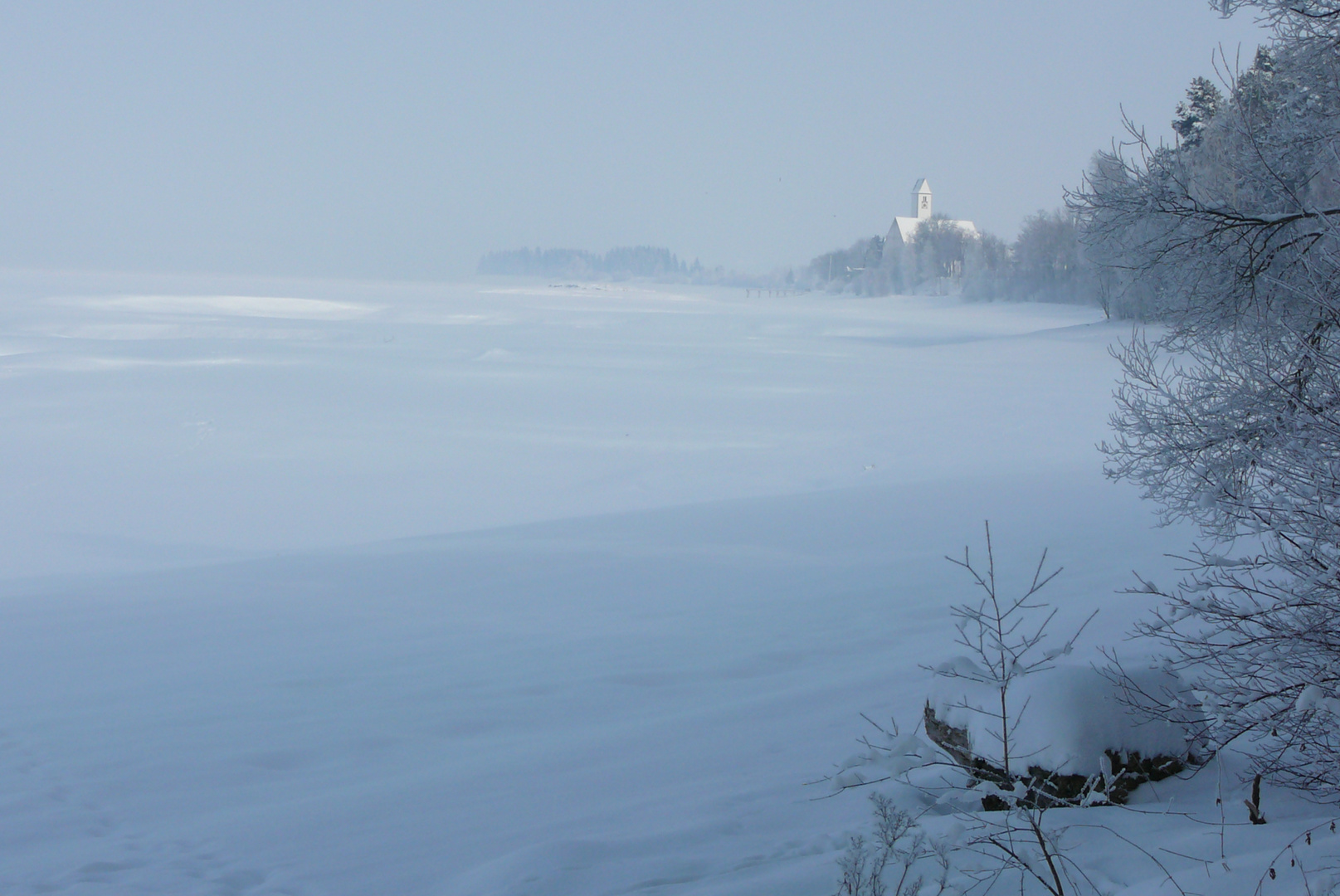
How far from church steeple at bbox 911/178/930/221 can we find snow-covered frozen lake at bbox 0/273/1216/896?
11774 centimetres

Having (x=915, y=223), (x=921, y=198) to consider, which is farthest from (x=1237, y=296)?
(x=921, y=198)

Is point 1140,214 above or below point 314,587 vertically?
above

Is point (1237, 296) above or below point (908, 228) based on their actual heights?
below

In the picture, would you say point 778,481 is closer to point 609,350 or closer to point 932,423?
point 932,423

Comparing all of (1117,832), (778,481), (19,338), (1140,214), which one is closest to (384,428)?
(778,481)

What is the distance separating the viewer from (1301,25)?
6539 millimetres

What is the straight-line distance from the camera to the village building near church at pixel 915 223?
337 ft

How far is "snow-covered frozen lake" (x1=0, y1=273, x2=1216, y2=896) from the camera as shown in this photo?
4812 millimetres

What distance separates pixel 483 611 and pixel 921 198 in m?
137

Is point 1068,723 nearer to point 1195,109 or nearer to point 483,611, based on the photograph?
point 483,611

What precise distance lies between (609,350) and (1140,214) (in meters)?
29.8

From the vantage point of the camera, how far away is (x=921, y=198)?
137 meters

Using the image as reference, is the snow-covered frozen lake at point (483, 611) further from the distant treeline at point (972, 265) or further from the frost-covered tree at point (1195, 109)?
the distant treeline at point (972, 265)

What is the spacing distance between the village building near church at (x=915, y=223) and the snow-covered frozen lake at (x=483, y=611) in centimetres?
8088
